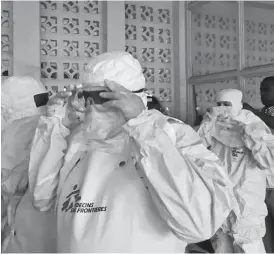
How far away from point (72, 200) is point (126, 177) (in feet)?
0.57

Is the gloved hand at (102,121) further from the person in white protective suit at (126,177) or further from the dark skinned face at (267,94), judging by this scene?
the dark skinned face at (267,94)

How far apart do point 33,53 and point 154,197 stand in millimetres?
2509

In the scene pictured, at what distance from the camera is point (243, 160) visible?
2.34m

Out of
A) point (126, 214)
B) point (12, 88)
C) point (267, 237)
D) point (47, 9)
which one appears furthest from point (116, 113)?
point (47, 9)

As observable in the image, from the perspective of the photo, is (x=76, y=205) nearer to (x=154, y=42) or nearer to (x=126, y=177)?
(x=126, y=177)

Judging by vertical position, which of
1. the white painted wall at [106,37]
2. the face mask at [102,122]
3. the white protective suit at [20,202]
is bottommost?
the white protective suit at [20,202]

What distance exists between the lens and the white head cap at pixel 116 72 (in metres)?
1.32

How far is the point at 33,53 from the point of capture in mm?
3365

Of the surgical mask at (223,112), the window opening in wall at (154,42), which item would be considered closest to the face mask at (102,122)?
the surgical mask at (223,112)

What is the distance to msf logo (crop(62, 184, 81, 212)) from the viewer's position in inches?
49.0

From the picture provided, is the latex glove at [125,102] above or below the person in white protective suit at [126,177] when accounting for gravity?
above

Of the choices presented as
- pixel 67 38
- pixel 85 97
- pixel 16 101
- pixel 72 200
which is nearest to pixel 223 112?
pixel 16 101

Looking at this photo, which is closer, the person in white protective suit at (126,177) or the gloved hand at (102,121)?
the person in white protective suit at (126,177)

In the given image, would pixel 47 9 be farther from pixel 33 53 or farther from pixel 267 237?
pixel 267 237
